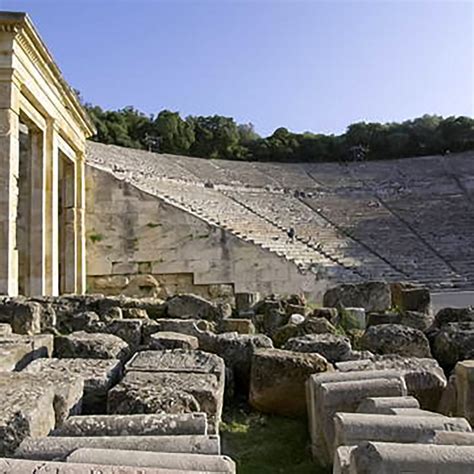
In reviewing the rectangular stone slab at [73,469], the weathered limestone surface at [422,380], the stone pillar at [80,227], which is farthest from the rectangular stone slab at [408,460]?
the stone pillar at [80,227]

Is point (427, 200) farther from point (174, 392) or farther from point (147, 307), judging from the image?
point (174, 392)

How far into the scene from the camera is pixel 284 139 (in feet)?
142

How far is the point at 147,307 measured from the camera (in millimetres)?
7465

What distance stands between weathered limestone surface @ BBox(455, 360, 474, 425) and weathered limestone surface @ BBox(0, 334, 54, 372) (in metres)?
2.94

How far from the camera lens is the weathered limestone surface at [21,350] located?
4000 millimetres

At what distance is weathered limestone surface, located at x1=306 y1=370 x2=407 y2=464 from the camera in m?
3.04

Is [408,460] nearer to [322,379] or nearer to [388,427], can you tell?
[388,427]

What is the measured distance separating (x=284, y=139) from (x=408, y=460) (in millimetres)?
42334

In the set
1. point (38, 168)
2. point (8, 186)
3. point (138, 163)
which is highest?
point (138, 163)

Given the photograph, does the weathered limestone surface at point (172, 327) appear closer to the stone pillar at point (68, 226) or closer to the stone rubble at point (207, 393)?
the stone rubble at point (207, 393)

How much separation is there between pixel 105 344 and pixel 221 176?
26.4 meters

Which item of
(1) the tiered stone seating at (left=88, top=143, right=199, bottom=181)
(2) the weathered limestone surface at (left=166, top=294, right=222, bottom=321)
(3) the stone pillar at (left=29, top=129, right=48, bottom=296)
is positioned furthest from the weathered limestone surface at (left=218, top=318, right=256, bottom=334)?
(1) the tiered stone seating at (left=88, top=143, right=199, bottom=181)

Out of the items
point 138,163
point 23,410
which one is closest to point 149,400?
point 23,410

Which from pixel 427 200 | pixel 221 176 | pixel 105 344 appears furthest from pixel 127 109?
pixel 105 344
